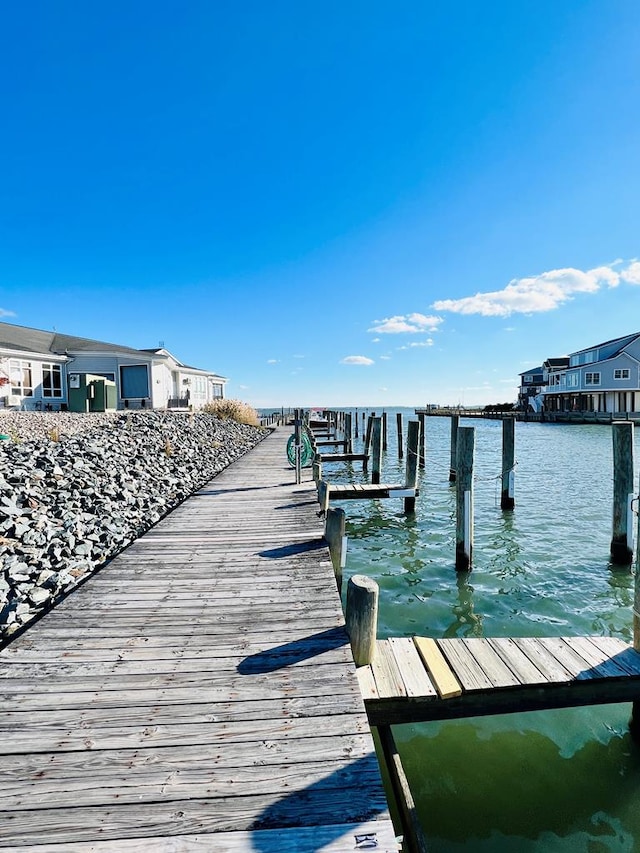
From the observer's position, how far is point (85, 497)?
8148mm

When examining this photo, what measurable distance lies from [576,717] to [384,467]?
1914cm

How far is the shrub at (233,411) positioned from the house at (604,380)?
46235mm

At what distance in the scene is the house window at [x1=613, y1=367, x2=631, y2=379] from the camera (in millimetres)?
50969

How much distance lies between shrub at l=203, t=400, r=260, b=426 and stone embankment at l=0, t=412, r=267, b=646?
12342mm

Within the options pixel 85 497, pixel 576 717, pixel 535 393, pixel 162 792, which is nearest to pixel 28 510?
pixel 85 497

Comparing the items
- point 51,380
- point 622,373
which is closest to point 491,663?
point 51,380

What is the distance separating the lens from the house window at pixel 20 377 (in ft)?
71.8

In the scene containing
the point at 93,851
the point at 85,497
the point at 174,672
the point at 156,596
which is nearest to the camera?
the point at 93,851

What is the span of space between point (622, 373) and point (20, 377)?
2410 inches

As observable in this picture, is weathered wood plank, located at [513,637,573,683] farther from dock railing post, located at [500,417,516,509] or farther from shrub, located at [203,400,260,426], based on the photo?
shrub, located at [203,400,260,426]

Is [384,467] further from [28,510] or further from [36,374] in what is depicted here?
[36,374]

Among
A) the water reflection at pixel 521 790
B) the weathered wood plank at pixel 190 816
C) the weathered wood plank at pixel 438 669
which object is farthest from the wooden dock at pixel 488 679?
the weathered wood plank at pixel 190 816

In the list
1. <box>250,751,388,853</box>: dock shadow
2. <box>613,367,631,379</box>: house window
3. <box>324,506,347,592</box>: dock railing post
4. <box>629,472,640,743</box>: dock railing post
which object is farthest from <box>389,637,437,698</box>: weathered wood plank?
<box>613,367,631,379</box>: house window

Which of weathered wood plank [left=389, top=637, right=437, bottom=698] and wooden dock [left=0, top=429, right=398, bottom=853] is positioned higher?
wooden dock [left=0, top=429, right=398, bottom=853]
